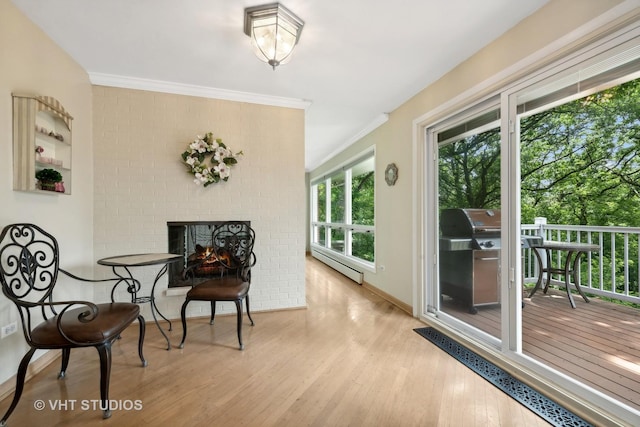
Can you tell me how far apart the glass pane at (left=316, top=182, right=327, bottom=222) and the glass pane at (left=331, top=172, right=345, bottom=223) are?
19.5 inches

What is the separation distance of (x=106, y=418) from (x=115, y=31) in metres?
2.57

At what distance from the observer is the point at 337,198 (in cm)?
614

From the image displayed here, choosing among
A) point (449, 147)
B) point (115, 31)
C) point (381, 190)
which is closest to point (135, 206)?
point (115, 31)

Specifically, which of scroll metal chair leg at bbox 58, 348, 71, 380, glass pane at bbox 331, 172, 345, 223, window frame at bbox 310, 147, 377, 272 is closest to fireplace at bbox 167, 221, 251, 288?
scroll metal chair leg at bbox 58, 348, 71, 380

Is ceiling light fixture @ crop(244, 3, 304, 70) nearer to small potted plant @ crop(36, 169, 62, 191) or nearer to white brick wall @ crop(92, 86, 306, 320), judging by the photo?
white brick wall @ crop(92, 86, 306, 320)

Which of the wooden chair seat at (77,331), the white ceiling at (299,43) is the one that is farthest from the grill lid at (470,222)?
the wooden chair seat at (77,331)

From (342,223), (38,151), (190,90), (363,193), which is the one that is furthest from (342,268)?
(38,151)

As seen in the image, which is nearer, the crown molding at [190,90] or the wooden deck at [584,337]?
the wooden deck at [584,337]

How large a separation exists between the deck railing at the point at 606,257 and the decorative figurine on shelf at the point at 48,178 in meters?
3.62

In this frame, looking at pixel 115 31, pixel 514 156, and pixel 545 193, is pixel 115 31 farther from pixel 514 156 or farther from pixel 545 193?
pixel 545 193

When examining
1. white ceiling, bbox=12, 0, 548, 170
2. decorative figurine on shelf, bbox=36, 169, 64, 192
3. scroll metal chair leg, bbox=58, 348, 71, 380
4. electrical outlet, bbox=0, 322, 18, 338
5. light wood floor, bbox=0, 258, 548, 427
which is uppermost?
white ceiling, bbox=12, 0, 548, 170

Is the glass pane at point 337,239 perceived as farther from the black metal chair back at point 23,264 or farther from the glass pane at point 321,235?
the black metal chair back at point 23,264

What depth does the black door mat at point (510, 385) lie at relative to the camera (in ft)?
5.12

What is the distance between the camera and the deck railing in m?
2.13
